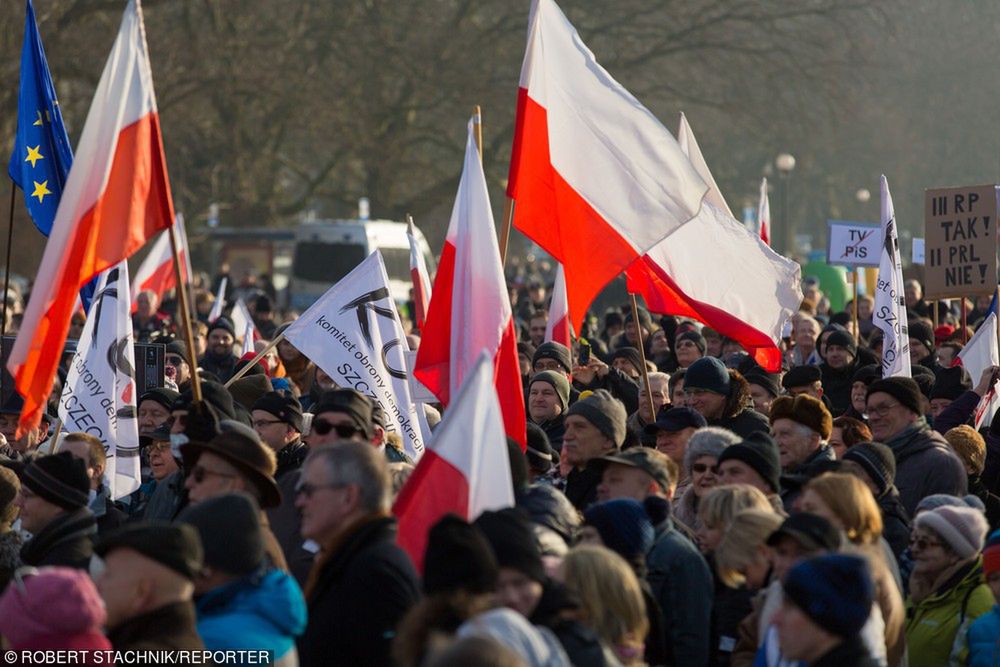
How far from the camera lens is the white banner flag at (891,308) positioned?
10961 mm

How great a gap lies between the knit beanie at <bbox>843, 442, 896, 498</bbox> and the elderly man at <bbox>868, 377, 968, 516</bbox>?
980mm

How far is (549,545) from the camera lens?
16.8 ft

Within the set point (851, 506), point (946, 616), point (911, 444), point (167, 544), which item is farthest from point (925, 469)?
point (167, 544)

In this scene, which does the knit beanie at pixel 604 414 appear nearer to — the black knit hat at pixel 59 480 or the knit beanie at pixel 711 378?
the knit beanie at pixel 711 378

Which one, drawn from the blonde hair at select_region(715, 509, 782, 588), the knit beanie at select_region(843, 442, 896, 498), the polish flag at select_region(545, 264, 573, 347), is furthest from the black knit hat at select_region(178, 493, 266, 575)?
the polish flag at select_region(545, 264, 573, 347)

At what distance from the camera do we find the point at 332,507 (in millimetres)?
4766

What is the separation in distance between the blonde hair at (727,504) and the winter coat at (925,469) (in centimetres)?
198

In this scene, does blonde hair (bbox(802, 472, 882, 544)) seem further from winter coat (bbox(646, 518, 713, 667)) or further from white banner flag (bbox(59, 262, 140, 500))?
white banner flag (bbox(59, 262, 140, 500))

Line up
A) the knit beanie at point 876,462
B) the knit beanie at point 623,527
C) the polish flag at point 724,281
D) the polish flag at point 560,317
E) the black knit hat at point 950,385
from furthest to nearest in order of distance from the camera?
the black knit hat at point 950,385 < the polish flag at point 560,317 < the polish flag at point 724,281 < the knit beanie at point 876,462 < the knit beanie at point 623,527

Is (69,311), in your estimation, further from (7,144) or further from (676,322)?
(7,144)

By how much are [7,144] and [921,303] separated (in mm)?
14980

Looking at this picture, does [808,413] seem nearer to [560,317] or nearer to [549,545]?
[549,545]

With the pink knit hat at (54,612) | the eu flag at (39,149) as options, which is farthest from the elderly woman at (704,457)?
the eu flag at (39,149)

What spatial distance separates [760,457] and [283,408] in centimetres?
216
